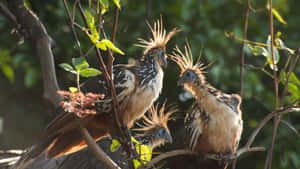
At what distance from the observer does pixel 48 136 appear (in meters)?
1.82

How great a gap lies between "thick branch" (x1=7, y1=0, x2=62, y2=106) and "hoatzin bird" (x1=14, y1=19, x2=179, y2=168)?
32cm

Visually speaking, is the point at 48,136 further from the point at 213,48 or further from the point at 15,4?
the point at 213,48

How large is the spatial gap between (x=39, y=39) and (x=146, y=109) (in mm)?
765

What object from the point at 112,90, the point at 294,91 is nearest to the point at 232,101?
the point at 294,91

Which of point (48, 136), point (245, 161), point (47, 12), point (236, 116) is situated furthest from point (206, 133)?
point (47, 12)

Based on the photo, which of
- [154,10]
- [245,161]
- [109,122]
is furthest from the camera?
[245,161]

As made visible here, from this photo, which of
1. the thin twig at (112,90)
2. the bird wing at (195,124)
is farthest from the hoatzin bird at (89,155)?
the thin twig at (112,90)

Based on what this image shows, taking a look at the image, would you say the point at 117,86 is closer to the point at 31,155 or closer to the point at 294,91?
the point at 31,155

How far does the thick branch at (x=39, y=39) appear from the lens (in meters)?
2.12

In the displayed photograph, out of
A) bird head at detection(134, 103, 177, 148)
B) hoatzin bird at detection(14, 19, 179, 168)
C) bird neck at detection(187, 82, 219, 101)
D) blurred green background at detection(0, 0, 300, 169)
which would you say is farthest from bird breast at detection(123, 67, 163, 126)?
blurred green background at detection(0, 0, 300, 169)

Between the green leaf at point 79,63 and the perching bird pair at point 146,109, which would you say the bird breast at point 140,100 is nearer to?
the perching bird pair at point 146,109

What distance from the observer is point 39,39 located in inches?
84.0

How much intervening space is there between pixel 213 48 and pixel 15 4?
173 centimetres

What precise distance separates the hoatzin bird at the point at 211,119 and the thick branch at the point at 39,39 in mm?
678
